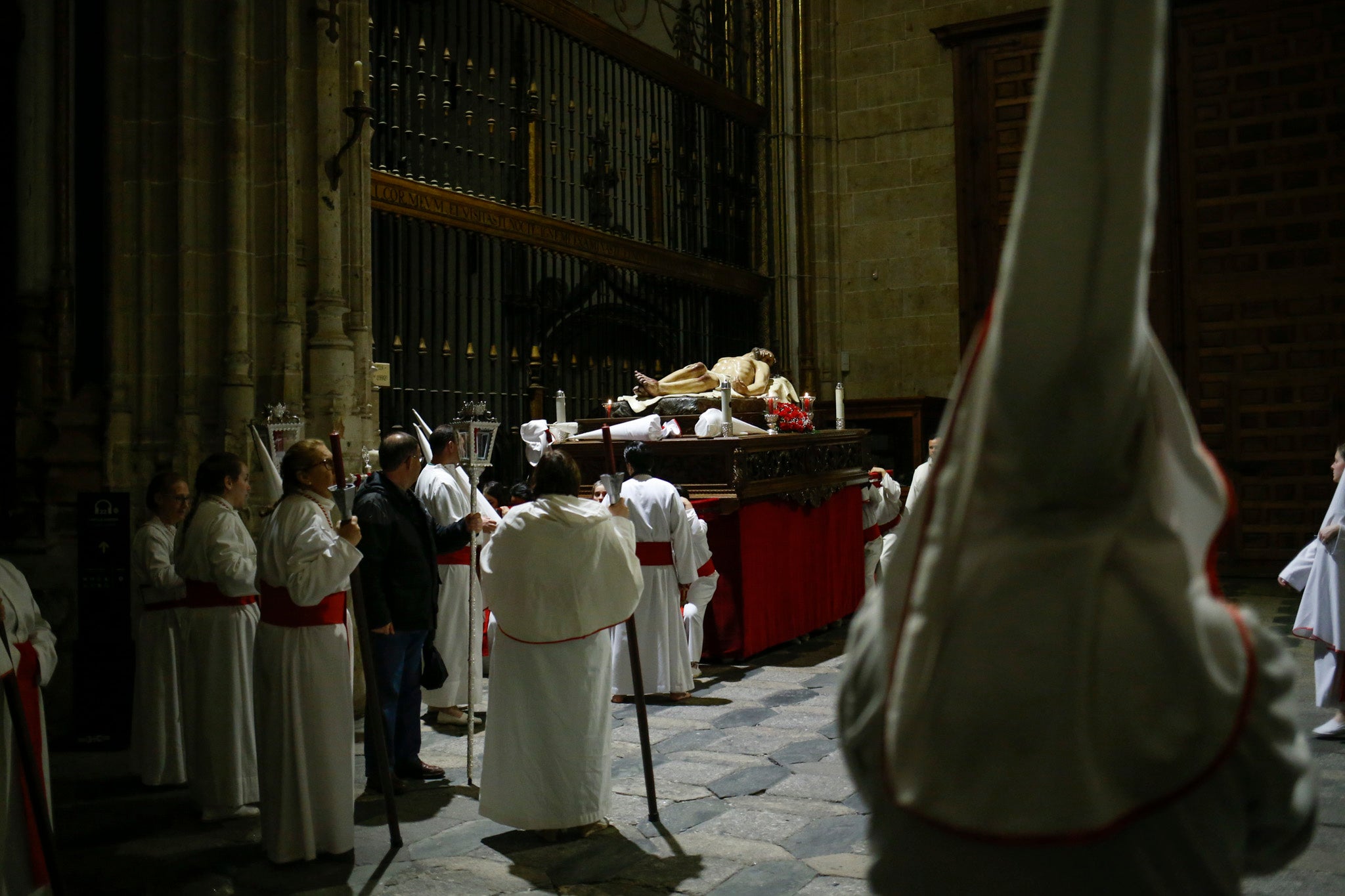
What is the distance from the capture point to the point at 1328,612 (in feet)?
19.1

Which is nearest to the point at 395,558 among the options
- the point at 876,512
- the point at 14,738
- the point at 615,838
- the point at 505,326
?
the point at 615,838

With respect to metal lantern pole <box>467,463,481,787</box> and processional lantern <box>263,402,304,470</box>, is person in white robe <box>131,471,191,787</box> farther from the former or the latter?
metal lantern pole <box>467,463,481,787</box>

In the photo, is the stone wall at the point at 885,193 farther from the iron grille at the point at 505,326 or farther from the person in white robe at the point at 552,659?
the person in white robe at the point at 552,659

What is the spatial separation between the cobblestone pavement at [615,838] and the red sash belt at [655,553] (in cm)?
127

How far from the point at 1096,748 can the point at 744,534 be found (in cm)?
684

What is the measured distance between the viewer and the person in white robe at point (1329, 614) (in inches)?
228

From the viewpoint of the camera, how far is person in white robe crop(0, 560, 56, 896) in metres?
3.55

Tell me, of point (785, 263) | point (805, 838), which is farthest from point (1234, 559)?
point (805, 838)

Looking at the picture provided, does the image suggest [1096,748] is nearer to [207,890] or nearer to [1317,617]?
[207,890]

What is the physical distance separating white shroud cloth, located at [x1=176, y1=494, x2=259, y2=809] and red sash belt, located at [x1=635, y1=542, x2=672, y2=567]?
2.76 meters

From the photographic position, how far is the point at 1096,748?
1336 millimetres

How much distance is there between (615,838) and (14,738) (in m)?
2.23

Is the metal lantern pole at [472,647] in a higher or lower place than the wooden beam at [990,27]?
lower

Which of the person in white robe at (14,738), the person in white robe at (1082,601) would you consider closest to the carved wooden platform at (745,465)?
the person in white robe at (14,738)
